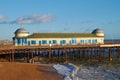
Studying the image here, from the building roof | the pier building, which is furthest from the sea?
the building roof

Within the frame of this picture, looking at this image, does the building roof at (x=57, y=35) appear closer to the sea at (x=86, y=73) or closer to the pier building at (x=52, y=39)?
the pier building at (x=52, y=39)

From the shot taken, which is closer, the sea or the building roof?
the sea

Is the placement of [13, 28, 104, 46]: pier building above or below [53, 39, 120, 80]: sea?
above

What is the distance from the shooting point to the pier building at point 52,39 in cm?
5247

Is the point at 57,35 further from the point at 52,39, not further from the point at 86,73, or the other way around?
the point at 86,73

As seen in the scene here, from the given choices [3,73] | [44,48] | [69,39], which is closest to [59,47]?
[44,48]

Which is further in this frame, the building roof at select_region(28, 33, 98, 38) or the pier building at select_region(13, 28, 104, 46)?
the building roof at select_region(28, 33, 98, 38)

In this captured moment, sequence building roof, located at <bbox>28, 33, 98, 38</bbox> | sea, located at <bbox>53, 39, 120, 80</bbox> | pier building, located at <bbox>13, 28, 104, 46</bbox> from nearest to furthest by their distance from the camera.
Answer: sea, located at <bbox>53, 39, 120, 80</bbox>, pier building, located at <bbox>13, 28, 104, 46</bbox>, building roof, located at <bbox>28, 33, 98, 38</bbox>

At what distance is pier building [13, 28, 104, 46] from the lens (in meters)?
52.5

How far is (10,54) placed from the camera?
4656 centimetres

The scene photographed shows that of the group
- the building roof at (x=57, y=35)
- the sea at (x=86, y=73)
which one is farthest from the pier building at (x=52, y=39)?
the sea at (x=86, y=73)

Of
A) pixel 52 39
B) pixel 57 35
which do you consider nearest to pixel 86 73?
pixel 52 39

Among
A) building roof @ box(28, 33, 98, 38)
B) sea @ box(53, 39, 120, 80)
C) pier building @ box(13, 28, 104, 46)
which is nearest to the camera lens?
sea @ box(53, 39, 120, 80)

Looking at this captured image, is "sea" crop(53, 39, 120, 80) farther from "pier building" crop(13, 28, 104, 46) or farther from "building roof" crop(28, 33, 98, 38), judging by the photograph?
"building roof" crop(28, 33, 98, 38)
